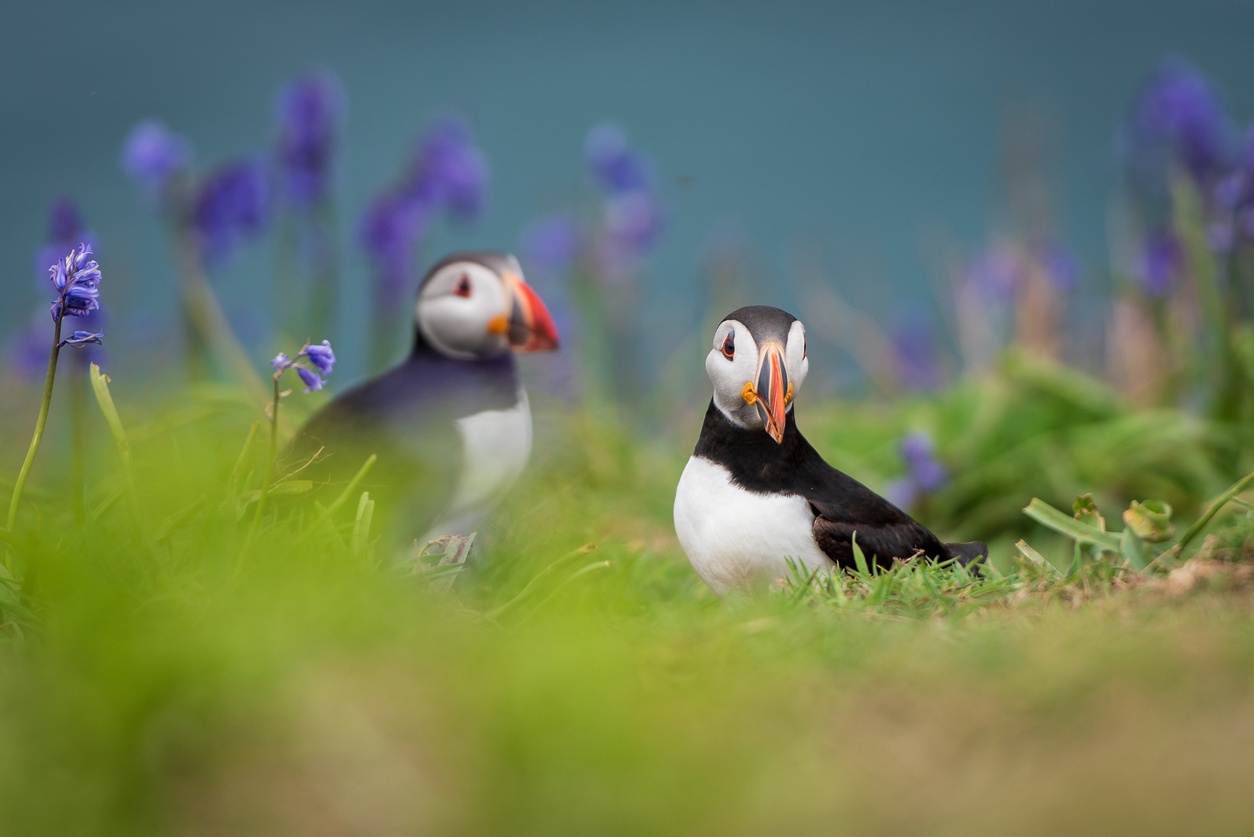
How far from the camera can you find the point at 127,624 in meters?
1.81

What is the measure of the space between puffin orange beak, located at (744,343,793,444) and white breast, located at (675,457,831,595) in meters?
0.17

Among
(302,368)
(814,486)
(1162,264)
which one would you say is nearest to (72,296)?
(302,368)

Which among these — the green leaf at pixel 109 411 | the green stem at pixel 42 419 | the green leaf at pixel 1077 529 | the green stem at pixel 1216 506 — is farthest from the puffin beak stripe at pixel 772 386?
the green stem at pixel 42 419

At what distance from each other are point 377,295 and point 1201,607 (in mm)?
3880

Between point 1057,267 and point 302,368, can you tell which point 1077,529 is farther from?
point 1057,267

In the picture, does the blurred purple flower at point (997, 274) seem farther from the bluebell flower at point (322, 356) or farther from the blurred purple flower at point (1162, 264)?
the bluebell flower at point (322, 356)

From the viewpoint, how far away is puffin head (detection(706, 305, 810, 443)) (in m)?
2.44

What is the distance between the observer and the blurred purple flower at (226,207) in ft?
15.1

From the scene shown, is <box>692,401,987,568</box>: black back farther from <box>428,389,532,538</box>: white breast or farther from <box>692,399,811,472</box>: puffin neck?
<box>428,389,532,538</box>: white breast

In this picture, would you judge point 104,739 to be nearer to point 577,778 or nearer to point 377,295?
point 577,778

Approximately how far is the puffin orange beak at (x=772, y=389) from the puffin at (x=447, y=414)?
101 centimetres

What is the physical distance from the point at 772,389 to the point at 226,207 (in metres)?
2.95

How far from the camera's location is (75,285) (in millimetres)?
2314

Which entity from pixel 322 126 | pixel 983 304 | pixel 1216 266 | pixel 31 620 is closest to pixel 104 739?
pixel 31 620
